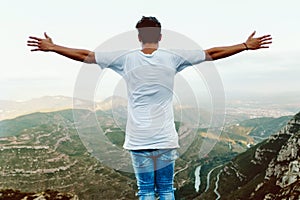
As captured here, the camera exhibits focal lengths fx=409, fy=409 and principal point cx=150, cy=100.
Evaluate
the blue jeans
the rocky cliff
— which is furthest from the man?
the rocky cliff

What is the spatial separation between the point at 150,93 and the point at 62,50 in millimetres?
1549

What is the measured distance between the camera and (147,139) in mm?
6078

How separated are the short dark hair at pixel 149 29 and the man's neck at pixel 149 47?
46 millimetres

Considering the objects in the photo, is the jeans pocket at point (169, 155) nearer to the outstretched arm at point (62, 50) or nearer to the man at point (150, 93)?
the man at point (150, 93)

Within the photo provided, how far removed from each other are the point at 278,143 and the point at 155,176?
190 m

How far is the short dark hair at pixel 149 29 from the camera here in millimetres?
6285

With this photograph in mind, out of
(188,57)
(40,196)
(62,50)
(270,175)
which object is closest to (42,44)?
(62,50)

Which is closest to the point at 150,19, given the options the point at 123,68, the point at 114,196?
the point at 123,68

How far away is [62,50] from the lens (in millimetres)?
6332

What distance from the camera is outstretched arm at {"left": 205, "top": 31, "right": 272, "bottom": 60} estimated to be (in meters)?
6.44

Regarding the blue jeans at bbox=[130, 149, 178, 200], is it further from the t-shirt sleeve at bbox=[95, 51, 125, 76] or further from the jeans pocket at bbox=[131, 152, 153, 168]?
the t-shirt sleeve at bbox=[95, 51, 125, 76]

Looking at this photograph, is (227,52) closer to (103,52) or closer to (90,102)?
(103,52)

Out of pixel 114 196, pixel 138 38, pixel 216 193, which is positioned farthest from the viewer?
pixel 114 196

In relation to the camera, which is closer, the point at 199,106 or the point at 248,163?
the point at 199,106
